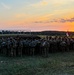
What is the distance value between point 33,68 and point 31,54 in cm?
1131

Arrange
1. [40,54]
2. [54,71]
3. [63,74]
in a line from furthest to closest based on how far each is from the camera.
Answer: [40,54] < [54,71] < [63,74]

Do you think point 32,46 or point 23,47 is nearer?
point 23,47

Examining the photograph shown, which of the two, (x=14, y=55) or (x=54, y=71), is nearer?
(x=54, y=71)

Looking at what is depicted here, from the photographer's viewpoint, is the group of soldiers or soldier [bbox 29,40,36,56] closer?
the group of soldiers

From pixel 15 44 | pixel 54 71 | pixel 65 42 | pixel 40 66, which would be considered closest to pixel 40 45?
pixel 15 44

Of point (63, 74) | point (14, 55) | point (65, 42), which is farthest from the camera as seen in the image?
point (65, 42)

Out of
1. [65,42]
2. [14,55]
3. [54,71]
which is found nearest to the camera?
[54,71]

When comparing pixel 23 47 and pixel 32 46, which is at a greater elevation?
pixel 32 46

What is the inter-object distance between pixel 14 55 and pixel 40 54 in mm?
3795

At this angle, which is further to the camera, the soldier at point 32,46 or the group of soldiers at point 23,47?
the soldier at point 32,46

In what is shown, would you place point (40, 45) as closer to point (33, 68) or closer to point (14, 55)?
point (14, 55)

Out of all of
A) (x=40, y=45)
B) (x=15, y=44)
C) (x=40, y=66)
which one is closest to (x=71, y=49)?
(x=40, y=45)

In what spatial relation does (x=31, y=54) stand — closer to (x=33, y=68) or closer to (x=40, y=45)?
(x=40, y=45)

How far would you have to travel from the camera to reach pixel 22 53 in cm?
3356
